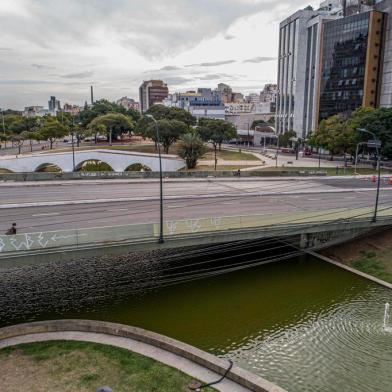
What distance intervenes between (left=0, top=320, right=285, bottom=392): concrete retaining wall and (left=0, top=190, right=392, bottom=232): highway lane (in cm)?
764

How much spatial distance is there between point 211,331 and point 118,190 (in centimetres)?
2314

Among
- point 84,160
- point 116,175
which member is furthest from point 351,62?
point 116,175

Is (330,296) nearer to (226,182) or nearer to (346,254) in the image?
(346,254)

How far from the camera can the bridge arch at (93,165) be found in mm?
61287

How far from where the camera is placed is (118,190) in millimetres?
39188

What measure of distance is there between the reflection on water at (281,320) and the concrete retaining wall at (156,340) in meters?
2.41

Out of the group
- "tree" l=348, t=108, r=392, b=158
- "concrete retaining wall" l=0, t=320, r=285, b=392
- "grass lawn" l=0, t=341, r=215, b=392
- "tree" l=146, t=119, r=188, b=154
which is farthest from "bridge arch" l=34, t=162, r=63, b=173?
"grass lawn" l=0, t=341, r=215, b=392

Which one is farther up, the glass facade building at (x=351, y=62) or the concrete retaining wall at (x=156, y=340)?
the glass facade building at (x=351, y=62)

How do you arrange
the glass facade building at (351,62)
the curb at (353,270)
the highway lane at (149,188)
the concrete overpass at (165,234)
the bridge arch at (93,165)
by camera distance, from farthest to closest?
the glass facade building at (351,62) < the bridge arch at (93,165) < the highway lane at (149,188) < the curb at (353,270) < the concrete overpass at (165,234)

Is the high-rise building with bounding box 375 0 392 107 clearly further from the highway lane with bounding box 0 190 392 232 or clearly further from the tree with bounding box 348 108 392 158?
the highway lane with bounding box 0 190 392 232

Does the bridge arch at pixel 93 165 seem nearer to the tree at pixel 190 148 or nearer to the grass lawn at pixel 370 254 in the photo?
the tree at pixel 190 148

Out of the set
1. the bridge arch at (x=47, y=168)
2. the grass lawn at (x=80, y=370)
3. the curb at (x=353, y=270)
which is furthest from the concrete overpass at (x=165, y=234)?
the bridge arch at (x=47, y=168)

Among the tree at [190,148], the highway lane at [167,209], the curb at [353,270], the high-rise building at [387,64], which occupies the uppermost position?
the high-rise building at [387,64]

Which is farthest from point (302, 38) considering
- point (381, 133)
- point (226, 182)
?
point (226, 182)
